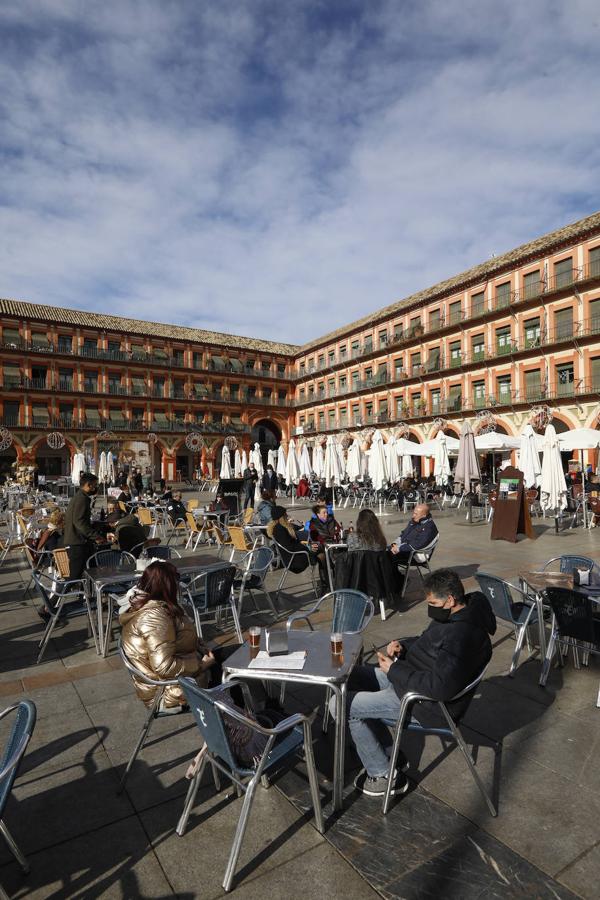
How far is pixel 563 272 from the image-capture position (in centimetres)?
2448

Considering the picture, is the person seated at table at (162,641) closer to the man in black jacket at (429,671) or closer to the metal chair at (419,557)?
the man in black jacket at (429,671)

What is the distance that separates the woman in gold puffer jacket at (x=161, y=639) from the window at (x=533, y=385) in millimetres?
25706

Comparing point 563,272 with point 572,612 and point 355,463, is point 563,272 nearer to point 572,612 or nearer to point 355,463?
point 355,463

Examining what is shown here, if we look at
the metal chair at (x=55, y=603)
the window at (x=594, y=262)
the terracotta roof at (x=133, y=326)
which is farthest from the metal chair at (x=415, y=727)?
the terracotta roof at (x=133, y=326)

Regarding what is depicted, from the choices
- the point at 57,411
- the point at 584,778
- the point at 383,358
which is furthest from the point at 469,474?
the point at 57,411

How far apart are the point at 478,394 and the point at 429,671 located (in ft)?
93.8

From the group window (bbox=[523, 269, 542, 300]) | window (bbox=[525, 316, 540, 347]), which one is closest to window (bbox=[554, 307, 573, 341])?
window (bbox=[525, 316, 540, 347])

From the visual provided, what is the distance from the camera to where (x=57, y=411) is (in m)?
36.4

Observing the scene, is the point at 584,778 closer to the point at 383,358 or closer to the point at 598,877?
the point at 598,877

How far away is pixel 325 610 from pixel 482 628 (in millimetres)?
3172

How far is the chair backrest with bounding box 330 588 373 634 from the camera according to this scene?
3.82 metres

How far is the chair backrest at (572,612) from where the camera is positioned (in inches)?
141

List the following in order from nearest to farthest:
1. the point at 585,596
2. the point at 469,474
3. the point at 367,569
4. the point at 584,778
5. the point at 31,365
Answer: the point at 584,778 → the point at 585,596 → the point at 367,569 → the point at 469,474 → the point at 31,365

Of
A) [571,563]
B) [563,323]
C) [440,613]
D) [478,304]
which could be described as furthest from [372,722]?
[478,304]
